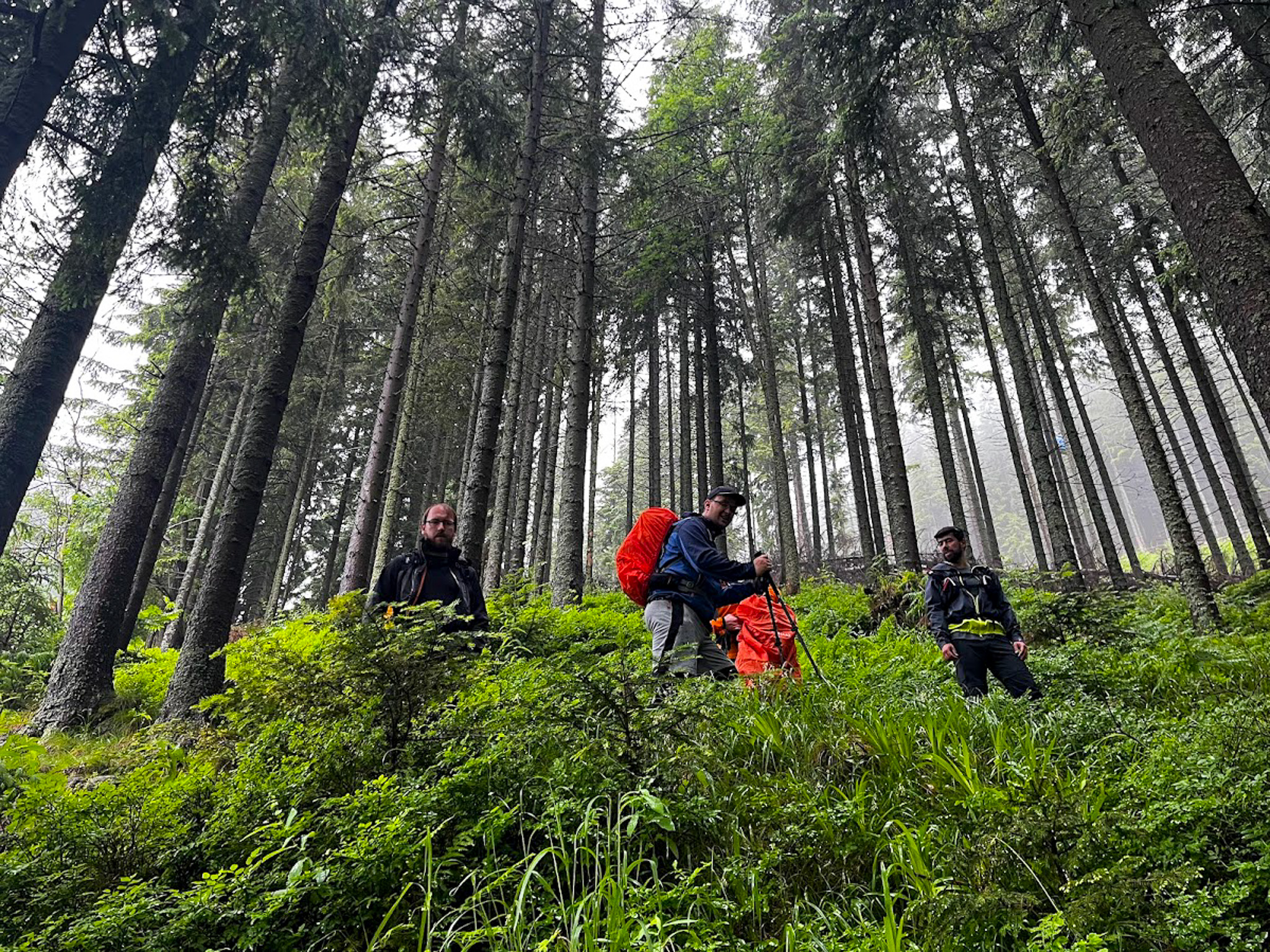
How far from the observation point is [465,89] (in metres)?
8.93

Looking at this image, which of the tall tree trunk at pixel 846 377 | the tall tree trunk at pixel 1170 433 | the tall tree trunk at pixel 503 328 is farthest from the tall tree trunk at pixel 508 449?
the tall tree trunk at pixel 1170 433

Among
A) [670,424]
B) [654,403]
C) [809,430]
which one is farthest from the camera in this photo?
[670,424]

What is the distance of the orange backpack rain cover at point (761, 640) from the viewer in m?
5.41

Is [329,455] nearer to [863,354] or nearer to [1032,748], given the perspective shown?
[863,354]

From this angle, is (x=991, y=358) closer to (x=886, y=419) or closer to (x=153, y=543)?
(x=886, y=419)

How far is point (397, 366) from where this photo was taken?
1033 cm

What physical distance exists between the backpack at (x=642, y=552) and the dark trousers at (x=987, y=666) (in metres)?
2.71

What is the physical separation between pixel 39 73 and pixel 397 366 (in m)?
6.10

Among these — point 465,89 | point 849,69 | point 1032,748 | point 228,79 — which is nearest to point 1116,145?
point 849,69

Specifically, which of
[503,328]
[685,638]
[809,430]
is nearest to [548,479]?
[503,328]

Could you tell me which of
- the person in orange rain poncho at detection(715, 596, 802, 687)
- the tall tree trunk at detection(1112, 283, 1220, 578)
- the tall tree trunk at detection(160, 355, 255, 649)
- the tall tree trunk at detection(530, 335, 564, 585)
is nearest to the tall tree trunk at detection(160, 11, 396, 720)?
the person in orange rain poncho at detection(715, 596, 802, 687)

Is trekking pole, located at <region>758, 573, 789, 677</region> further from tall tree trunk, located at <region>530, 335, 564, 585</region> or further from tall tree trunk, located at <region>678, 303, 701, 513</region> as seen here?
tall tree trunk, located at <region>678, 303, 701, 513</region>

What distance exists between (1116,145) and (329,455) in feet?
86.3

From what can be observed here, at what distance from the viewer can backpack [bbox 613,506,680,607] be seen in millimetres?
5023
